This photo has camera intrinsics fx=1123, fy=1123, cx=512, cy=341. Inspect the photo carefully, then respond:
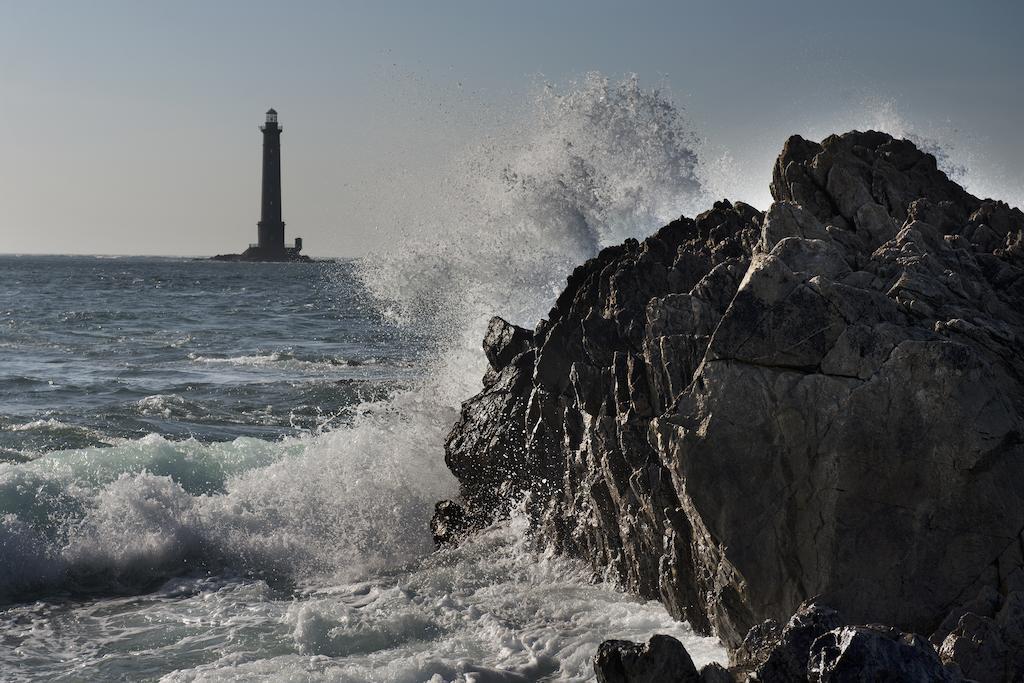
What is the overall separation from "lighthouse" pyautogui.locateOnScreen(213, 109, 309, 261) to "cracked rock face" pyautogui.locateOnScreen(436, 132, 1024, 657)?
90.1 metres

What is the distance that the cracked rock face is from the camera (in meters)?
5.77

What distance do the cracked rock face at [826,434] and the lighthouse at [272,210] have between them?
90.1 meters

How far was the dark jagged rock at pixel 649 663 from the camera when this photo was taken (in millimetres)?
4668

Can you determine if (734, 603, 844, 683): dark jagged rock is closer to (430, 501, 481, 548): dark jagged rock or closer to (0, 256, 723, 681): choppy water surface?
(0, 256, 723, 681): choppy water surface

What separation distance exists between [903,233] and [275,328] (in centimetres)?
2694

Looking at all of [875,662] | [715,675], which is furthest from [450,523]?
[875,662]

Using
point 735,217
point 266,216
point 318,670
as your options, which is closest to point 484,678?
point 318,670

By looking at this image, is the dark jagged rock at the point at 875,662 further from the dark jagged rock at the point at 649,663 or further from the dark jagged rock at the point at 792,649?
the dark jagged rock at the point at 649,663

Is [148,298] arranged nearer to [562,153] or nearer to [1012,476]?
[562,153]

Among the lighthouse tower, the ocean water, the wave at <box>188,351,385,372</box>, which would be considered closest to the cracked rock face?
the ocean water

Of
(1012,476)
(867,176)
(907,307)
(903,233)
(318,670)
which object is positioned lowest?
(318,670)

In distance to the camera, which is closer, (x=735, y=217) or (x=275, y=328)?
(x=735, y=217)

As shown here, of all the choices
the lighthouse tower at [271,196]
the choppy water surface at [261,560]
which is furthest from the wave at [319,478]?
the lighthouse tower at [271,196]

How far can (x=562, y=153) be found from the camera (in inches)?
660
